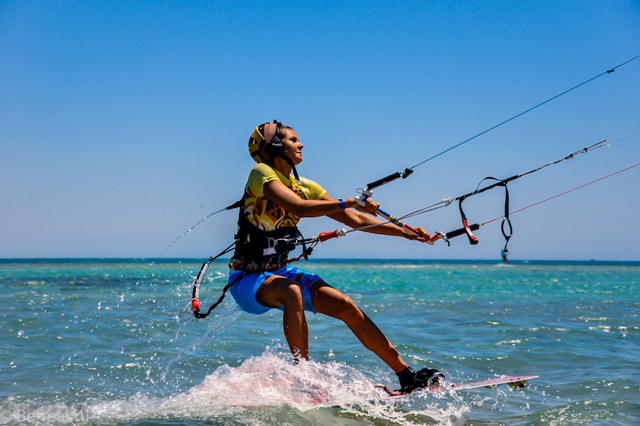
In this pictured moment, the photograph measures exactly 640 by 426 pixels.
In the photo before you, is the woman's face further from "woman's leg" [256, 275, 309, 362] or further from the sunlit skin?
"woman's leg" [256, 275, 309, 362]

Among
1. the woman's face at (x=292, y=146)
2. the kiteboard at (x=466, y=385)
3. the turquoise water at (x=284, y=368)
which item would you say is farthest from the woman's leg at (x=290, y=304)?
the woman's face at (x=292, y=146)

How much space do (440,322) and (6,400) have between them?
8616 millimetres

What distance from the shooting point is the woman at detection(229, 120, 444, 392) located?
203 inches

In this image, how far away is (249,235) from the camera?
5422 millimetres

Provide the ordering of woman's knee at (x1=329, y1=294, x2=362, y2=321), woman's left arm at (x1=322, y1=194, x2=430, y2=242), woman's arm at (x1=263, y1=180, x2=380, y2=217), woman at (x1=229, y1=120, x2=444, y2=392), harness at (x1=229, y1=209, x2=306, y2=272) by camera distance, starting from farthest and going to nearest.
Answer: woman's left arm at (x1=322, y1=194, x2=430, y2=242), harness at (x1=229, y1=209, x2=306, y2=272), woman's knee at (x1=329, y1=294, x2=362, y2=321), woman at (x1=229, y1=120, x2=444, y2=392), woman's arm at (x1=263, y1=180, x2=380, y2=217)

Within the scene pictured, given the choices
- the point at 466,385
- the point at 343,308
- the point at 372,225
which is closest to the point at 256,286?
the point at 343,308

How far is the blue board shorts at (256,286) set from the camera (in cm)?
532

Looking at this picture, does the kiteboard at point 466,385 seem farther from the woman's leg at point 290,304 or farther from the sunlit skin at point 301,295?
the woman's leg at point 290,304

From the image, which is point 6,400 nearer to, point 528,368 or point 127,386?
point 127,386

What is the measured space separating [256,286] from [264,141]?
3.95ft

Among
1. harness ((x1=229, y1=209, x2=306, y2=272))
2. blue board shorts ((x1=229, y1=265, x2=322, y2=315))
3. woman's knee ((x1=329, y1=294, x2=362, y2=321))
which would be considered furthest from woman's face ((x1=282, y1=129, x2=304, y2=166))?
woman's knee ((x1=329, y1=294, x2=362, y2=321))

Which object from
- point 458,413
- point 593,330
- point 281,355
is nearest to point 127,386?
point 281,355

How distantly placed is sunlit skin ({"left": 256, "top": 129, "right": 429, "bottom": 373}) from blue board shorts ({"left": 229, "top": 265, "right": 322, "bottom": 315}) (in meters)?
0.05

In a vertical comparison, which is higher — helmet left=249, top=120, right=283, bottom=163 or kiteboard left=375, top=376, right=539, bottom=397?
helmet left=249, top=120, right=283, bottom=163
